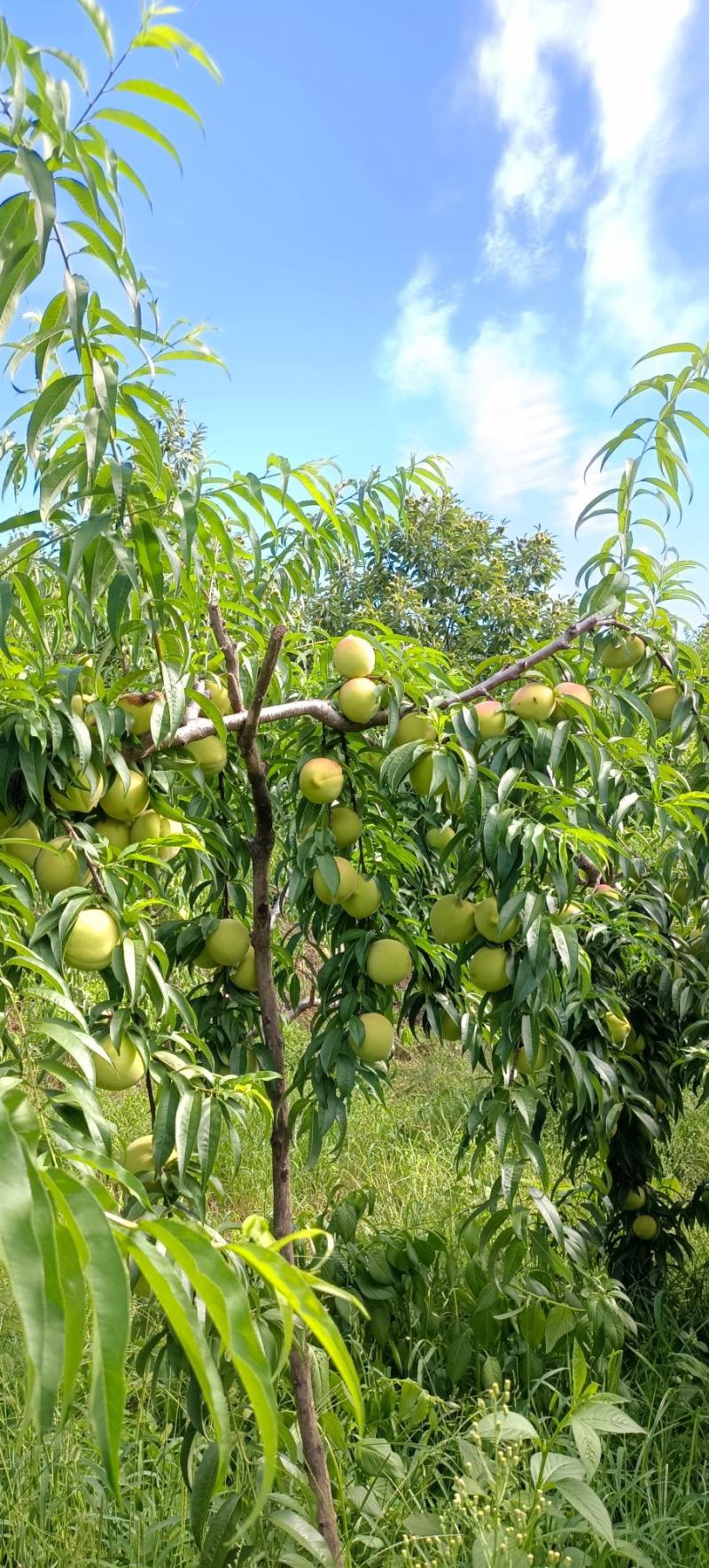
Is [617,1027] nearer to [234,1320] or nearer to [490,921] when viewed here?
[490,921]

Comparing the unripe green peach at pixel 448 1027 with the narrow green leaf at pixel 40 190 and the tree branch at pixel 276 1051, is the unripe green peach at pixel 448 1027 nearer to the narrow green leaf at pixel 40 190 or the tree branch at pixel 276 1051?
the tree branch at pixel 276 1051

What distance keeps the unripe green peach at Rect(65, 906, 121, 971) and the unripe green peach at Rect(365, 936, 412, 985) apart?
1.69ft

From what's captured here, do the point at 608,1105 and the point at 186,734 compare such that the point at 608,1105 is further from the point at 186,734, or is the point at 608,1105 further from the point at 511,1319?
the point at 186,734

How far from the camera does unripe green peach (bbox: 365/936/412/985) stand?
1517mm

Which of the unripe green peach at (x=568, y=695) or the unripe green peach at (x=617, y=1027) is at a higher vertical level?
the unripe green peach at (x=568, y=695)

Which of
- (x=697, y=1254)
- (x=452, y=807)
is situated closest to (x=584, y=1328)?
(x=697, y=1254)

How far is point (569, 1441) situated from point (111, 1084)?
135cm

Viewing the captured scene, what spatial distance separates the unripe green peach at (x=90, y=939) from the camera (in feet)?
3.55

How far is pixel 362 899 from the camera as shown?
1528 mm

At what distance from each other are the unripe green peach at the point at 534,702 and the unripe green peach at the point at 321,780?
27cm

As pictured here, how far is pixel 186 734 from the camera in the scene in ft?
4.23

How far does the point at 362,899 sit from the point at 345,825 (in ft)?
0.38

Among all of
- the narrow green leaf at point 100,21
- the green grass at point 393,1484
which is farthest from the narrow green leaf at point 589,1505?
the narrow green leaf at point 100,21

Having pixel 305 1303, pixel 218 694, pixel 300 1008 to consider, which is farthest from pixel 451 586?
pixel 305 1303
